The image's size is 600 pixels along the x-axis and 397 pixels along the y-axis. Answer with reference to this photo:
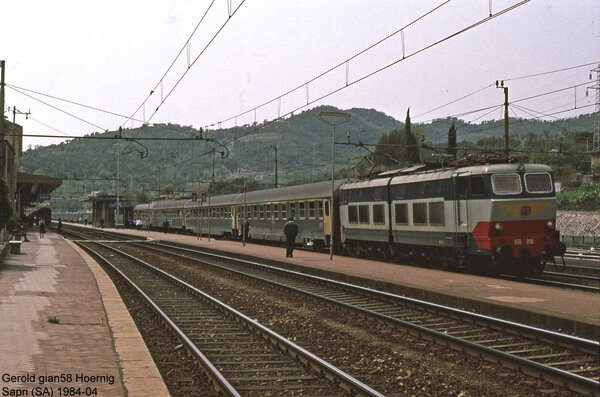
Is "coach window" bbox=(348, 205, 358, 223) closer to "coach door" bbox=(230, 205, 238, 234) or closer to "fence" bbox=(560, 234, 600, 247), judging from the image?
"coach door" bbox=(230, 205, 238, 234)

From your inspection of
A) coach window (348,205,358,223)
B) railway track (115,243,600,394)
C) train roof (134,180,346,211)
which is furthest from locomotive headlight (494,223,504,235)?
train roof (134,180,346,211)

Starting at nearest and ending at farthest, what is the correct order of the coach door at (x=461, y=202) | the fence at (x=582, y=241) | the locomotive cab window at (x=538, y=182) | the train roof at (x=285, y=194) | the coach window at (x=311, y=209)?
1. the locomotive cab window at (x=538, y=182)
2. the coach door at (x=461, y=202)
3. the train roof at (x=285, y=194)
4. the coach window at (x=311, y=209)
5. the fence at (x=582, y=241)

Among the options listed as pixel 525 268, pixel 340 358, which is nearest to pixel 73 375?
pixel 340 358

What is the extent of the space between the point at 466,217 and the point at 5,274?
45.0ft

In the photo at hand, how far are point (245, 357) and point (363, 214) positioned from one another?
16724mm

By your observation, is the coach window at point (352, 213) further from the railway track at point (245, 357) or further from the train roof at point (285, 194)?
the railway track at point (245, 357)

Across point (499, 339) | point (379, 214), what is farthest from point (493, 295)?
point (379, 214)

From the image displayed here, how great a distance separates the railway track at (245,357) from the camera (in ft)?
24.5

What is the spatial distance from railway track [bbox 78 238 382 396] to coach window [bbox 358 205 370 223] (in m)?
11.2

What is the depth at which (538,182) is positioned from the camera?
18.6m

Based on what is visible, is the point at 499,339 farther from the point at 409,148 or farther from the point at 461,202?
the point at 409,148

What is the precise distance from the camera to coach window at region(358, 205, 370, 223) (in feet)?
82.4

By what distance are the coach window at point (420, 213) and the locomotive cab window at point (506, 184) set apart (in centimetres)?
313

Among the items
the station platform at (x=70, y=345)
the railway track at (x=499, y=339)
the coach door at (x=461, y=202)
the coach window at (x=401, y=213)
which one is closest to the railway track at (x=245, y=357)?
the station platform at (x=70, y=345)
